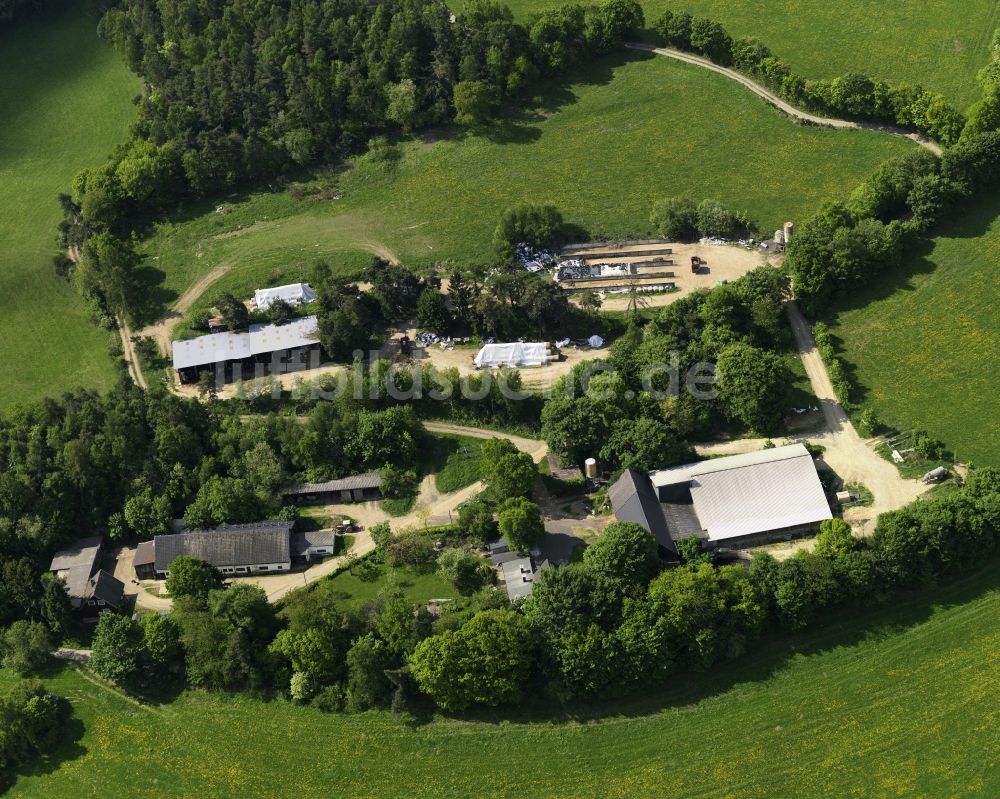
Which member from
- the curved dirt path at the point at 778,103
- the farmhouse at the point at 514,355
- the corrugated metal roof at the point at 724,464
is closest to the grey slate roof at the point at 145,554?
the farmhouse at the point at 514,355

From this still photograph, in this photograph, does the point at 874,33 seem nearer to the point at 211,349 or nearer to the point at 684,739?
the point at 211,349

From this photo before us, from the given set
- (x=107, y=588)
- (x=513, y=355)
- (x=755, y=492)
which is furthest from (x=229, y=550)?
(x=755, y=492)

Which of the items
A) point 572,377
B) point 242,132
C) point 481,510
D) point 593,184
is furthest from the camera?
point 242,132

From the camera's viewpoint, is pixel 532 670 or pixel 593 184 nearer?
pixel 532 670

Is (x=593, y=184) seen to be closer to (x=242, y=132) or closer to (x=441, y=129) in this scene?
(x=441, y=129)

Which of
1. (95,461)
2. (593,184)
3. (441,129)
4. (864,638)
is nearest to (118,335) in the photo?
(95,461)

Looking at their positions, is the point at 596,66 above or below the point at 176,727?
above

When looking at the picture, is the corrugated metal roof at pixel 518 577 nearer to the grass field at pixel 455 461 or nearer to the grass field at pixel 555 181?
the grass field at pixel 455 461
